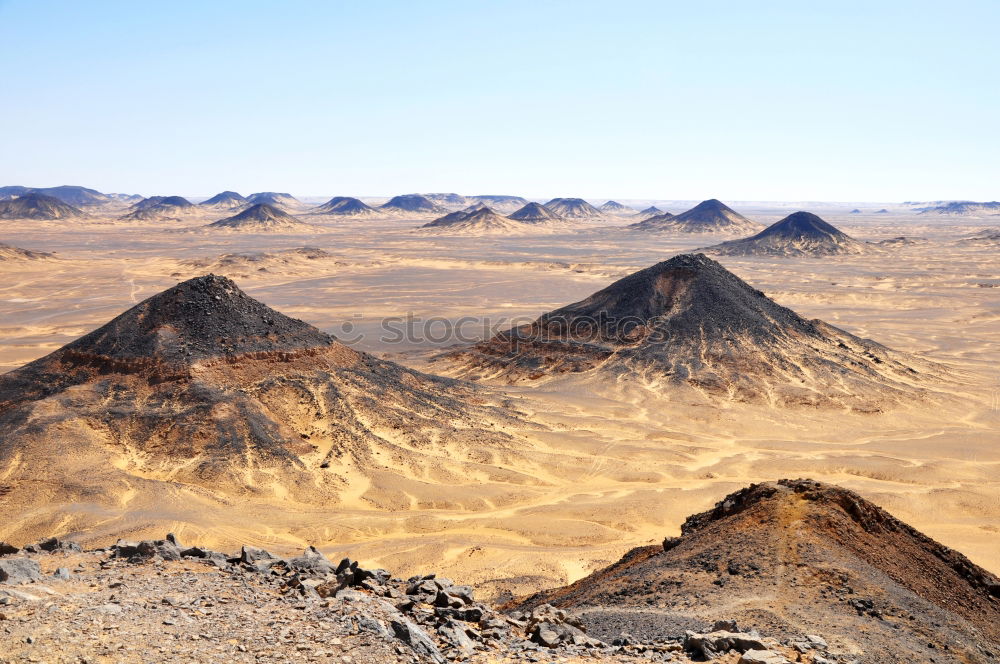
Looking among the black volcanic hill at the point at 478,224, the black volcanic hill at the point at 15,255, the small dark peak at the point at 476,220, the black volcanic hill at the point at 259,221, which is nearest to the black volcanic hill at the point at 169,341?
the black volcanic hill at the point at 15,255

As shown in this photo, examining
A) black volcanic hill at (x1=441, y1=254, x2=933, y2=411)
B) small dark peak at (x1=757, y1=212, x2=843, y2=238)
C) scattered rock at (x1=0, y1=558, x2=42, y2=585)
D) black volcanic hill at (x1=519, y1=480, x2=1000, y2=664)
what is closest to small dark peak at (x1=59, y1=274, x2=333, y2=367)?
scattered rock at (x1=0, y1=558, x2=42, y2=585)

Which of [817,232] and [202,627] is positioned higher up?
[817,232]

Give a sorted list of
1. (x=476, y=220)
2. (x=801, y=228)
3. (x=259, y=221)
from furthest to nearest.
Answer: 1. (x=476, y=220)
2. (x=259, y=221)
3. (x=801, y=228)

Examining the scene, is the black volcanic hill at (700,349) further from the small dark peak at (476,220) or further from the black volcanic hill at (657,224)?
the black volcanic hill at (657,224)

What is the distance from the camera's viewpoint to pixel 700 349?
134 feet

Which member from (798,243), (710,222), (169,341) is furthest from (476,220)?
(169,341)

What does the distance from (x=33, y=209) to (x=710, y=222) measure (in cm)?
18038

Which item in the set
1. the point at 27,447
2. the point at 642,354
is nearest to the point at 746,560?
the point at 27,447

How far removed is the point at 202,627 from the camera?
28.5 feet

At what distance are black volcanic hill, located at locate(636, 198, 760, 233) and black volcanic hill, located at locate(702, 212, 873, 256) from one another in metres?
46.8

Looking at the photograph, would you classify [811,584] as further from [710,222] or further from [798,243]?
[710,222]

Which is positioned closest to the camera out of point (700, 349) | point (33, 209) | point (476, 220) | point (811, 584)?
point (811, 584)

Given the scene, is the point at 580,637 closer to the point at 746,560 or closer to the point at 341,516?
the point at 746,560

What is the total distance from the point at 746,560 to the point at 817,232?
124628mm
